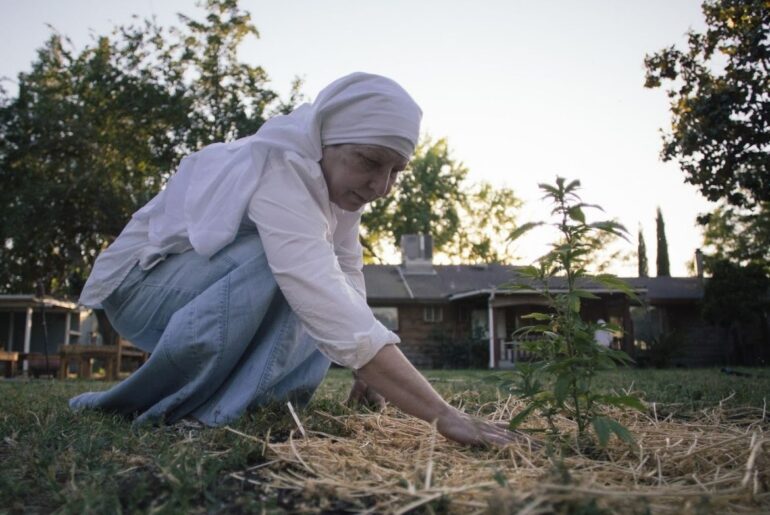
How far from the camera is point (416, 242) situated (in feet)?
97.8

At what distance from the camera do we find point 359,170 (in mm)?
2283

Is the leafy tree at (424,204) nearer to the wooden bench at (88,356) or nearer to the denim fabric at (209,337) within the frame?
the wooden bench at (88,356)

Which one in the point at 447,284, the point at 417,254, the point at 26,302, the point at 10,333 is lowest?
the point at 10,333

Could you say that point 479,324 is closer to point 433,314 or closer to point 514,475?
point 433,314

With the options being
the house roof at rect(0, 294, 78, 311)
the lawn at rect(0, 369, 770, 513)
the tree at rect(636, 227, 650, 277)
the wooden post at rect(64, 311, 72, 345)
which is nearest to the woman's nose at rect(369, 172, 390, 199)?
the lawn at rect(0, 369, 770, 513)

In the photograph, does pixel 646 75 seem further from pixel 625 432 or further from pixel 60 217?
pixel 60 217

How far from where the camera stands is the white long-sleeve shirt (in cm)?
204

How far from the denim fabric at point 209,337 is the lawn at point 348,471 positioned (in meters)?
0.16

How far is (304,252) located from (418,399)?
0.61 meters

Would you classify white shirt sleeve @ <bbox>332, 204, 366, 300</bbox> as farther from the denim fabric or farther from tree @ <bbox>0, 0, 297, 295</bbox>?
tree @ <bbox>0, 0, 297, 295</bbox>

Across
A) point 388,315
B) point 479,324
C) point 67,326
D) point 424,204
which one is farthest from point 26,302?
point 424,204

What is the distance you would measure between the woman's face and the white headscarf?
0.03 meters

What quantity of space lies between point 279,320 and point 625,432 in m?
1.41

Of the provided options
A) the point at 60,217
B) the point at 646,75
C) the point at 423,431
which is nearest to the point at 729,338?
the point at 646,75
